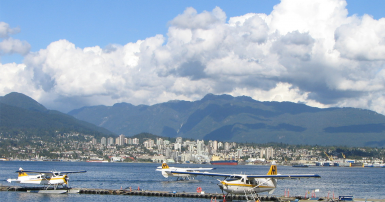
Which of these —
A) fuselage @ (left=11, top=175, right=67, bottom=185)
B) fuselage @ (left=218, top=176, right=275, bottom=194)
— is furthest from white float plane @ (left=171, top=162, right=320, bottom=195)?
fuselage @ (left=11, top=175, right=67, bottom=185)

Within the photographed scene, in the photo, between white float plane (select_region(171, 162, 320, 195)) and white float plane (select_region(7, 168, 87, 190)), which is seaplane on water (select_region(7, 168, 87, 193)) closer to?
white float plane (select_region(7, 168, 87, 190))

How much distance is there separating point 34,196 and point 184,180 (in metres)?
41.0

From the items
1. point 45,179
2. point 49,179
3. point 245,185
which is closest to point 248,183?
point 245,185

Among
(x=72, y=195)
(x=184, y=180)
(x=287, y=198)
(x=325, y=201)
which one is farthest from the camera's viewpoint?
(x=184, y=180)

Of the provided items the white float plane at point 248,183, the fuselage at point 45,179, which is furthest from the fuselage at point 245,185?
the fuselage at point 45,179

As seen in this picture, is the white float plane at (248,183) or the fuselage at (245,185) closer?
the fuselage at (245,185)

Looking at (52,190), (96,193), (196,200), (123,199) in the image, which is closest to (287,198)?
(196,200)

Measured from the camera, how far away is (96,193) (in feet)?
214

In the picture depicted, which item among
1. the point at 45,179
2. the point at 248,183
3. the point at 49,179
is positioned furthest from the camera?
the point at 45,179

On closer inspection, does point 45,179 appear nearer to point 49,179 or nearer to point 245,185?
point 49,179

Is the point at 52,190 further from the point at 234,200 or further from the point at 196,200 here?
the point at 234,200

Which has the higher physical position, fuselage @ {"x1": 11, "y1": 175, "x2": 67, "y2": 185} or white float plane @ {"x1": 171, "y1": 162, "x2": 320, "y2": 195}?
white float plane @ {"x1": 171, "y1": 162, "x2": 320, "y2": 195}

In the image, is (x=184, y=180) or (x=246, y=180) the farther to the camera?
(x=184, y=180)

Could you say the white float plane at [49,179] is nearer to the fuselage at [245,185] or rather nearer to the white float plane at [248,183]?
the white float plane at [248,183]
